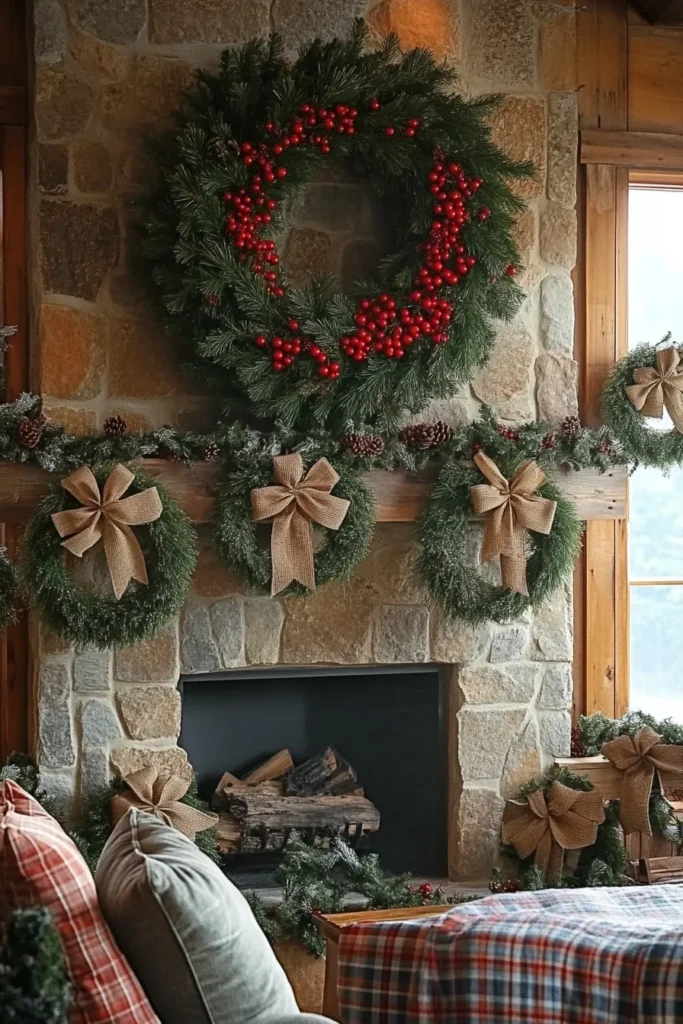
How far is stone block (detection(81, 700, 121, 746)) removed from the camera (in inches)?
134

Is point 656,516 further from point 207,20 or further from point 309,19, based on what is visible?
point 207,20

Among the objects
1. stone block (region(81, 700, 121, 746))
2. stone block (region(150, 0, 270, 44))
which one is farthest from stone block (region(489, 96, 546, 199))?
stone block (region(81, 700, 121, 746))

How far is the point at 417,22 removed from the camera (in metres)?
3.52

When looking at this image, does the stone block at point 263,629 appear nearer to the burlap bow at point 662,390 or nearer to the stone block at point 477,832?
the stone block at point 477,832

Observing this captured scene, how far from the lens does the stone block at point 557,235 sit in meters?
3.68

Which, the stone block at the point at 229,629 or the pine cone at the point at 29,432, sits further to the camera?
the stone block at the point at 229,629

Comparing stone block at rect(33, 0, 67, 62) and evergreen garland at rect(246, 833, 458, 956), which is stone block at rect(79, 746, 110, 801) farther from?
stone block at rect(33, 0, 67, 62)

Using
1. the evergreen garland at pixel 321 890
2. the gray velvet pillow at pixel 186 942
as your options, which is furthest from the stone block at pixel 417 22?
the gray velvet pillow at pixel 186 942

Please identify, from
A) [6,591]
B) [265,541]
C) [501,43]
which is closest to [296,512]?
[265,541]

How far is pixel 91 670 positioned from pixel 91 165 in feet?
4.72

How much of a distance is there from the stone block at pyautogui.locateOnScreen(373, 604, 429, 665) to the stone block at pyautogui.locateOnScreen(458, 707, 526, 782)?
0.25 m

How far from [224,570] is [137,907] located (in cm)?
191

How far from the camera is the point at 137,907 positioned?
1.63 meters

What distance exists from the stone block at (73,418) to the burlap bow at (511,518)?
1110 millimetres
